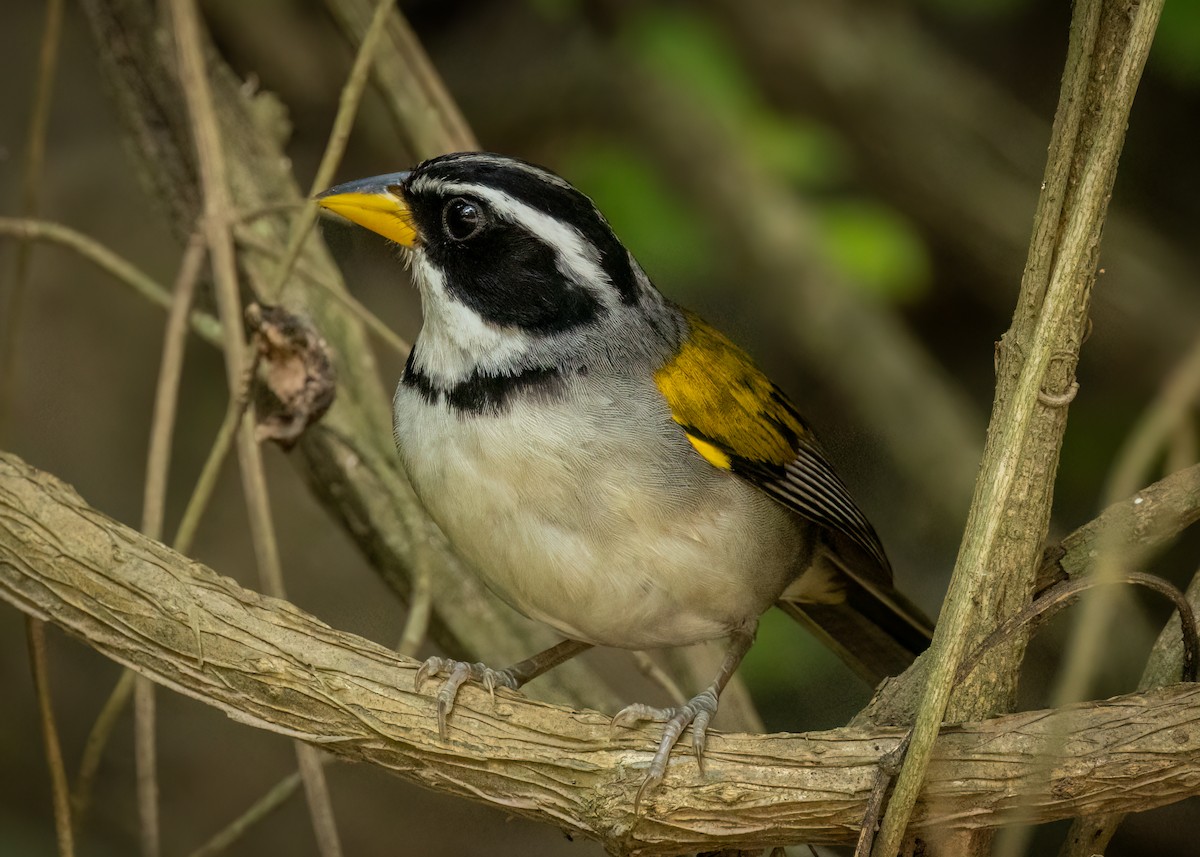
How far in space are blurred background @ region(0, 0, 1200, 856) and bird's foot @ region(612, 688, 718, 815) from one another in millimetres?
2763

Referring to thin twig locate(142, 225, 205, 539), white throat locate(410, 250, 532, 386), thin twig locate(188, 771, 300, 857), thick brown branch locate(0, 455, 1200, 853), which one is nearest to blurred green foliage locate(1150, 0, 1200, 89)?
white throat locate(410, 250, 532, 386)

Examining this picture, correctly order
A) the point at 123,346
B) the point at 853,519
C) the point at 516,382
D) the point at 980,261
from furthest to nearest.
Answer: the point at 123,346
the point at 980,261
the point at 853,519
the point at 516,382

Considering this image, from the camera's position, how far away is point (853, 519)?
161 inches

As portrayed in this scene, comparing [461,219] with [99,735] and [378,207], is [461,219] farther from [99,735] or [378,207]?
[99,735]

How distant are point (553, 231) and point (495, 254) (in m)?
0.17

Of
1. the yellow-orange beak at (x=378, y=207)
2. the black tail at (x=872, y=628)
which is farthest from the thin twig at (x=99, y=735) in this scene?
the black tail at (x=872, y=628)

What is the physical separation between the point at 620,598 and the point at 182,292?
66.4 inches

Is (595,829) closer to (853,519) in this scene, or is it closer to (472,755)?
(472,755)

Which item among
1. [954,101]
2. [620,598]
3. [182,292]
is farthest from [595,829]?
[954,101]

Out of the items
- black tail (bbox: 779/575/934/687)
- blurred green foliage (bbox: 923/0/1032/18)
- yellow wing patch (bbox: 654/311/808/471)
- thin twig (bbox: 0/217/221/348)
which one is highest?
blurred green foliage (bbox: 923/0/1032/18)

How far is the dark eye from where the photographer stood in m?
3.60

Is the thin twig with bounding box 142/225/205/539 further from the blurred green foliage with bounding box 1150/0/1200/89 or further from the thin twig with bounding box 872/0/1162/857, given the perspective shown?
the blurred green foliage with bounding box 1150/0/1200/89

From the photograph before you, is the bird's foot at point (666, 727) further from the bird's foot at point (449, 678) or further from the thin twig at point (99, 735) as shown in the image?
the thin twig at point (99, 735)

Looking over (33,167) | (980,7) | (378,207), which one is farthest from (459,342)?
(980,7)
